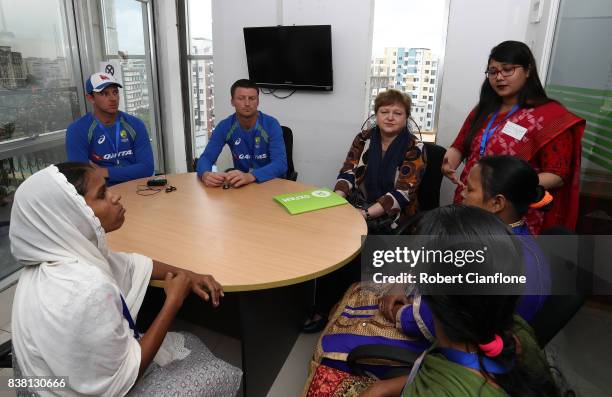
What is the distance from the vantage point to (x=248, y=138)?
2770 millimetres

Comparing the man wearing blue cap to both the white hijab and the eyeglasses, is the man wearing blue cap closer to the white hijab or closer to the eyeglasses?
the white hijab

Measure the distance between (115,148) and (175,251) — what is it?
143 cm

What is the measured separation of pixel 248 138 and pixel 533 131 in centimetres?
178

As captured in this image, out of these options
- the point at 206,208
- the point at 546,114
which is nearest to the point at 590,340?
the point at 546,114

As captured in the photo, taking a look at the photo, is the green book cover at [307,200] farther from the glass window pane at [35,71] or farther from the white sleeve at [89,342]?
the glass window pane at [35,71]

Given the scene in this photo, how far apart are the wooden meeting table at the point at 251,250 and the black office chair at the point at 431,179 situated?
805mm

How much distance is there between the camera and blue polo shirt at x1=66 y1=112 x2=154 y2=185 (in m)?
2.45

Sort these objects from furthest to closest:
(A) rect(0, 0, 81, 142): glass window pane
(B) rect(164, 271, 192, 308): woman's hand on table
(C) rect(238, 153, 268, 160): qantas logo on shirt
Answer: (C) rect(238, 153, 268, 160): qantas logo on shirt → (A) rect(0, 0, 81, 142): glass window pane → (B) rect(164, 271, 192, 308): woman's hand on table

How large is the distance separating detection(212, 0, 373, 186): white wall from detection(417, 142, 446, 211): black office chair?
3.44ft

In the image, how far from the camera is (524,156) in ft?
5.90

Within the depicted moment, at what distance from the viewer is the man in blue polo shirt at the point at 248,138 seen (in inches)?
102

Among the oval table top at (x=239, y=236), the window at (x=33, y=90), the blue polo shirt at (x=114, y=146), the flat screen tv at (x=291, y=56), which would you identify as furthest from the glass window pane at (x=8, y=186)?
the flat screen tv at (x=291, y=56)

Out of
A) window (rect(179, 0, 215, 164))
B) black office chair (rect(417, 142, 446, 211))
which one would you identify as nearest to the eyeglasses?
black office chair (rect(417, 142, 446, 211))

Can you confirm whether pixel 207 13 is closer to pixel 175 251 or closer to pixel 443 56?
pixel 443 56
